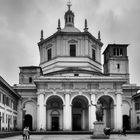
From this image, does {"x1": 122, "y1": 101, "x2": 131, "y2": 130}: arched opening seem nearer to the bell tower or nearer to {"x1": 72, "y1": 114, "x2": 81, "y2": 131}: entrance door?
the bell tower

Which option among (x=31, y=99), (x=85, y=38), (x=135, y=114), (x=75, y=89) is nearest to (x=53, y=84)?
(x=75, y=89)

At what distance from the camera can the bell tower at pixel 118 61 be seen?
73.4 m

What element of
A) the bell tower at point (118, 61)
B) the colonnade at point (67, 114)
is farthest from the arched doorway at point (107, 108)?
the bell tower at point (118, 61)

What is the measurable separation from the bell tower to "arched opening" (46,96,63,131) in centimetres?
1573

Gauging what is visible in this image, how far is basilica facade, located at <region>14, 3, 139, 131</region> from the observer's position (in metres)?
58.7

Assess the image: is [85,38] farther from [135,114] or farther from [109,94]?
[135,114]

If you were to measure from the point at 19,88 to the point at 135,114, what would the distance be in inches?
958

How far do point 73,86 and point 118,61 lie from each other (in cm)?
1880

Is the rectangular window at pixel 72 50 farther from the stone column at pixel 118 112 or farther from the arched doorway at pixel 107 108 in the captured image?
the stone column at pixel 118 112

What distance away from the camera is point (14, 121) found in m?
62.4

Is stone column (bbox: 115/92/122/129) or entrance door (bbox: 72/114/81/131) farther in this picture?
entrance door (bbox: 72/114/81/131)

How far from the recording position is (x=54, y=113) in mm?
63188

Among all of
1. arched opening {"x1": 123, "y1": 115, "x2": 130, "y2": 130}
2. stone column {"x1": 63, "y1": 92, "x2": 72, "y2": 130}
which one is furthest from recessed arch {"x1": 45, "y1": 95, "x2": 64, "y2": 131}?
arched opening {"x1": 123, "y1": 115, "x2": 130, "y2": 130}

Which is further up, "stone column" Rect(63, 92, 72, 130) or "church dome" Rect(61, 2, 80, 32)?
"church dome" Rect(61, 2, 80, 32)
